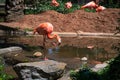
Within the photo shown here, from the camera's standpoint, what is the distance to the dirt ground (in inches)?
609

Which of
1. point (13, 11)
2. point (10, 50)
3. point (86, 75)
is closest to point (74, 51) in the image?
point (10, 50)

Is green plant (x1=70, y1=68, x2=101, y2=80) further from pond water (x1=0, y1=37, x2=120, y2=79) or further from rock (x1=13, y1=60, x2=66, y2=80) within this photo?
pond water (x1=0, y1=37, x2=120, y2=79)

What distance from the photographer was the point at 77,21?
16.2 m

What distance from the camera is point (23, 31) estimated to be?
14391 millimetres

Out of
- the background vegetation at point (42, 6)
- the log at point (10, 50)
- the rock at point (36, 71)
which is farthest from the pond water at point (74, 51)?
the background vegetation at point (42, 6)

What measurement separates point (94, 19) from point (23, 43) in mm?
5095

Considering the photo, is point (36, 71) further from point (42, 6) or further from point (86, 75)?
point (42, 6)

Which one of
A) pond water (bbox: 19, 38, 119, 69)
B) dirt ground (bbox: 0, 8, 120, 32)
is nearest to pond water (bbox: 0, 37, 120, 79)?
pond water (bbox: 19, 38, 119, 69)

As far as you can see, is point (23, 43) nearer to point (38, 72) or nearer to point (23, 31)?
point (23, 31)

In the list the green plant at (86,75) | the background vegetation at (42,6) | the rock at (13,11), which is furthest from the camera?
the background vegetation at (42,6)

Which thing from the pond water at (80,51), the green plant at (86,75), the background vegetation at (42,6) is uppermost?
the background vegetation at (42,6)

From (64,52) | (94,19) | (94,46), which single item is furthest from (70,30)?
(64,52)

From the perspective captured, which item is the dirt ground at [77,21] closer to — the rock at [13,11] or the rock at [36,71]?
the rock at [13,11]

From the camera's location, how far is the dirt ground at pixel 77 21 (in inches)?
609
